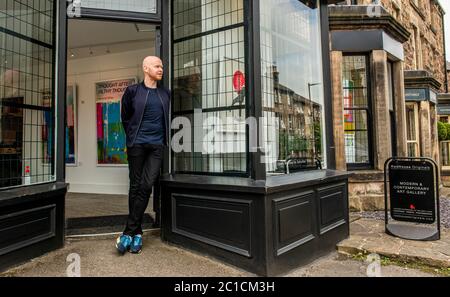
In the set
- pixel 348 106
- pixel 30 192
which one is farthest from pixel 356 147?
pixel 30 192

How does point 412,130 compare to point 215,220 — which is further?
point 412,130

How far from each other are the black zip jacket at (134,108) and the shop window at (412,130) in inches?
297

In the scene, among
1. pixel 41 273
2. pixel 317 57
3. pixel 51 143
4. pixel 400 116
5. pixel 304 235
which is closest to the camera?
pixel 41 273

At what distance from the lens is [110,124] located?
8.34m

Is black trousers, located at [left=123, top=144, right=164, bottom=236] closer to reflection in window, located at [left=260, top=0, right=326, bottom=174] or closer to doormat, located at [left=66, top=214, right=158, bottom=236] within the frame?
doormat, located at [left=66, top=214, right=158, bottom=236]

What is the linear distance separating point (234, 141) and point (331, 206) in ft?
5.00

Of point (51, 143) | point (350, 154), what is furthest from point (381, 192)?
point (51, 143)

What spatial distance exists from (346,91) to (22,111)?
5.54m

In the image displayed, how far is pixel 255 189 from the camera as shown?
315 cm

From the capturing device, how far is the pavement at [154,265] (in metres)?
3.14

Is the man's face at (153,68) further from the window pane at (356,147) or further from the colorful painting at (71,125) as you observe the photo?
the colorful painting at (71,125)

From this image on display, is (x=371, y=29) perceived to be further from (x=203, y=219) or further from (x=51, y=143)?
(x=51, y=143)

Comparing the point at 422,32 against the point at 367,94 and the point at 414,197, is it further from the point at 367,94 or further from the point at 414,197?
the point at 414,197
